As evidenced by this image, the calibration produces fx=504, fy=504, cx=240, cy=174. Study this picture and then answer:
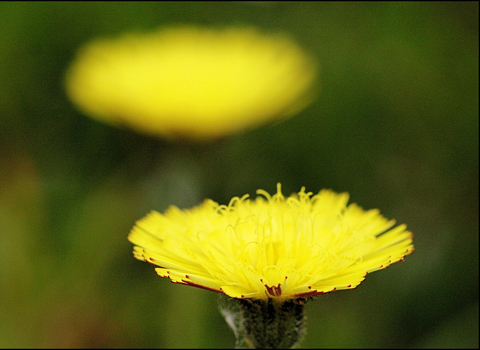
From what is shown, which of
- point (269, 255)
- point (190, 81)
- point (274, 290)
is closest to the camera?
point (274, 290)

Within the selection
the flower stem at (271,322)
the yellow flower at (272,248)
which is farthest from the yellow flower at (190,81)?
the flower stem at (271,322)

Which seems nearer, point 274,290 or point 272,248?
point 274,290

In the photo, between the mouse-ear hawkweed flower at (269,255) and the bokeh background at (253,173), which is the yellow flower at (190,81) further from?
the mouse-ear hawkweed flower at (269,255)

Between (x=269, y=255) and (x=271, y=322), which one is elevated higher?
(x=269, y=255)

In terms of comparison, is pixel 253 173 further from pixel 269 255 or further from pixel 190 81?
pixel 269 255

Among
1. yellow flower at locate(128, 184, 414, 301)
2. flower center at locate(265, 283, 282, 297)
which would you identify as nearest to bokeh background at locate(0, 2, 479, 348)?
yellow flower at locate(128, 184, 414, 301)

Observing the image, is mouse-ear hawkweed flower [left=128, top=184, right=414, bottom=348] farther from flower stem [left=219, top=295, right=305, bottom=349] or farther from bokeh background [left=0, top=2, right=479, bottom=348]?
bokeh background [left=0, top=2, right=479, bottom=348]

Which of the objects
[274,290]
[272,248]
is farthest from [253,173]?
[274,290]
